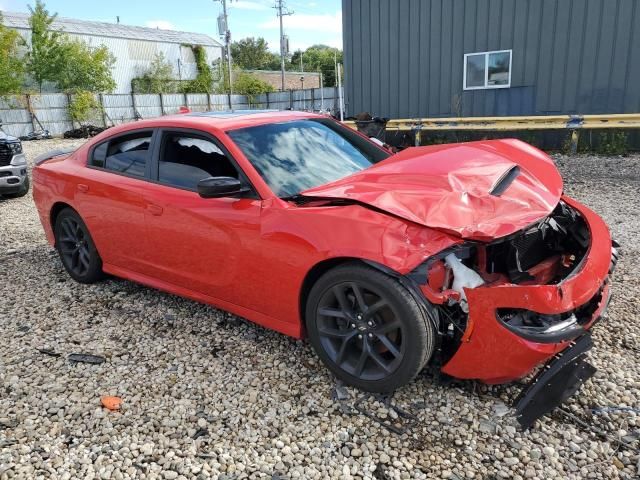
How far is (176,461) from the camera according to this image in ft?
7.86

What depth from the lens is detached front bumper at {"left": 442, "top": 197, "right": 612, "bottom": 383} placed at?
2.32 metres

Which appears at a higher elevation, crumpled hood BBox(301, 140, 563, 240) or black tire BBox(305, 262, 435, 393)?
crumpled hood BBox(301, 140, 563, 240)

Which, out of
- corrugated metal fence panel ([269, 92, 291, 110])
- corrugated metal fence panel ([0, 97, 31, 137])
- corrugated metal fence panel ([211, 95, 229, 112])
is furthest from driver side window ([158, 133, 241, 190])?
corrugated metal fence panel ([211, 95, 229, 112])

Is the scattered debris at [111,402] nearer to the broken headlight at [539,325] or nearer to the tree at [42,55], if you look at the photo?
the broken headlight at [539,325]

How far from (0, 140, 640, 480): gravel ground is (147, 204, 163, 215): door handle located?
85 cm

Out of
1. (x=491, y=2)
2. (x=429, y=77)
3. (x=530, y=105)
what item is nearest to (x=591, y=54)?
(x=530, y=105)

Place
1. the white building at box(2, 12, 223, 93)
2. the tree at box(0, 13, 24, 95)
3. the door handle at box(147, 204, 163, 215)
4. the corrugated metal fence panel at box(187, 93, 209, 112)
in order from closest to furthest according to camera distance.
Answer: the door handle at box(147, 204, 163, 215) < the tree at box(0, 13, 24, 95) < the corrugated metal fence panel at box(187, 93, 209, 112) < the white building at box(2, 12, 223, 93)

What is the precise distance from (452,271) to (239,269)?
1.31 metres

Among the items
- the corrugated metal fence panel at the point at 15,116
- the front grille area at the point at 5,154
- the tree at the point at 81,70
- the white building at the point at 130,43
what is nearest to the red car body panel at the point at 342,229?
the front grille area at the point at 5,154

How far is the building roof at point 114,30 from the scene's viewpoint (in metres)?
42.1

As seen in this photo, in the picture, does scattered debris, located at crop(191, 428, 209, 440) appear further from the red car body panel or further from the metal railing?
the metal railing

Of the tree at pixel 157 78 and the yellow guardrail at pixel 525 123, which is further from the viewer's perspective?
the tree at pixel 157 78

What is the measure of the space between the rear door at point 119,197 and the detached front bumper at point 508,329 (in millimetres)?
2436

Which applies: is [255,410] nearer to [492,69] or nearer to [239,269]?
A: [239,269]
